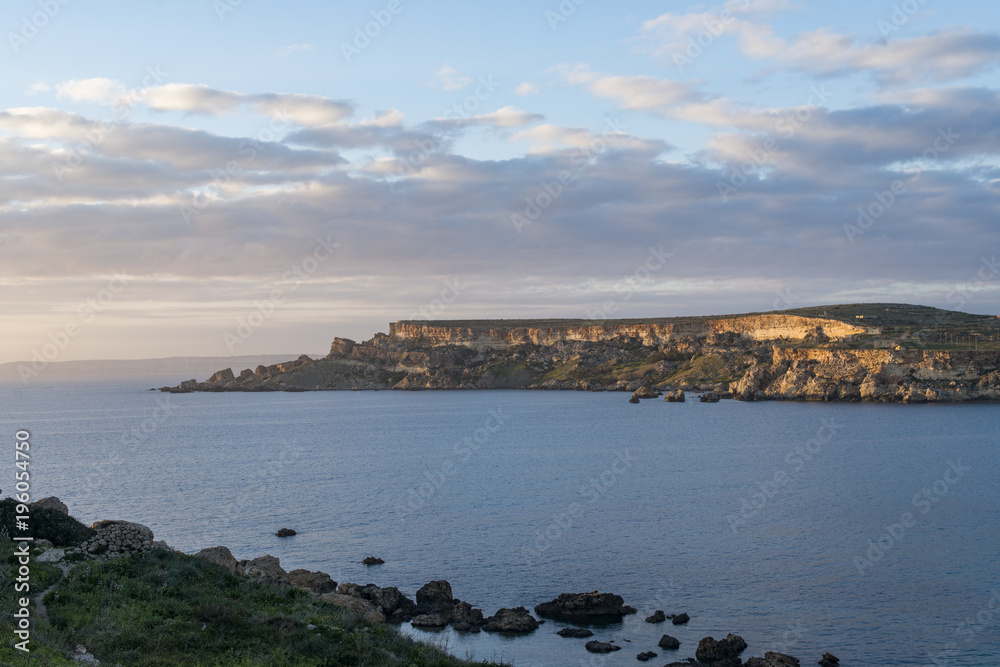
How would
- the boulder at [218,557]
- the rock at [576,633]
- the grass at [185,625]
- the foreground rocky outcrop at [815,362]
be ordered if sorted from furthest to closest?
1. the foreground rocky outcrop at [815,362]
2. the rock at [576,633]
3. the boulder at [218,557]
4. the grass at [185,625]

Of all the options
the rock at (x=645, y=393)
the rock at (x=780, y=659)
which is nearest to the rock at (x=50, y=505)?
the rock at (x=780, y=659)

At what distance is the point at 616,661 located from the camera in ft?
83.0

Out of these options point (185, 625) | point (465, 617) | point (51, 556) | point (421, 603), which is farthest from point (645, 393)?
point (185, 625)

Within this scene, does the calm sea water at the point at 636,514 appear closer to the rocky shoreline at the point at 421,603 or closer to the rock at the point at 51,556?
the rocky shoreline at the point at 421,603

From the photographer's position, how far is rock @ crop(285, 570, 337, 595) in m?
31.3

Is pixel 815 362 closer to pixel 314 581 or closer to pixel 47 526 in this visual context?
pixel 314 581

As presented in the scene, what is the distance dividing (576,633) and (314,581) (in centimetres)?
1131

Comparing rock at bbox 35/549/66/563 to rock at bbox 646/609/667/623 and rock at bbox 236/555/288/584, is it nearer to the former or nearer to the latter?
rock at bbox 236/555/288/584

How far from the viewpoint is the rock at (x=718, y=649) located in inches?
975

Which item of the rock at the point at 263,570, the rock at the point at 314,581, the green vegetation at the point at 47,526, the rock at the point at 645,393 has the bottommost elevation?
the rock at the point at 645,393

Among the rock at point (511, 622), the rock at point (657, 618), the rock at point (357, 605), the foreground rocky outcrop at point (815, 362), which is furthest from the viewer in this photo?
the foreground rocky outcrop at point (815, 362)

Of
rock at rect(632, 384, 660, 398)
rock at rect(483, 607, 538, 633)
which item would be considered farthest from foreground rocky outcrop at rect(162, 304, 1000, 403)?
rock at rect(483, 607, 538, 633)

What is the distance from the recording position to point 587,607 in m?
29.8

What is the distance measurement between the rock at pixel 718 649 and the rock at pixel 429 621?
9322 millimetres
